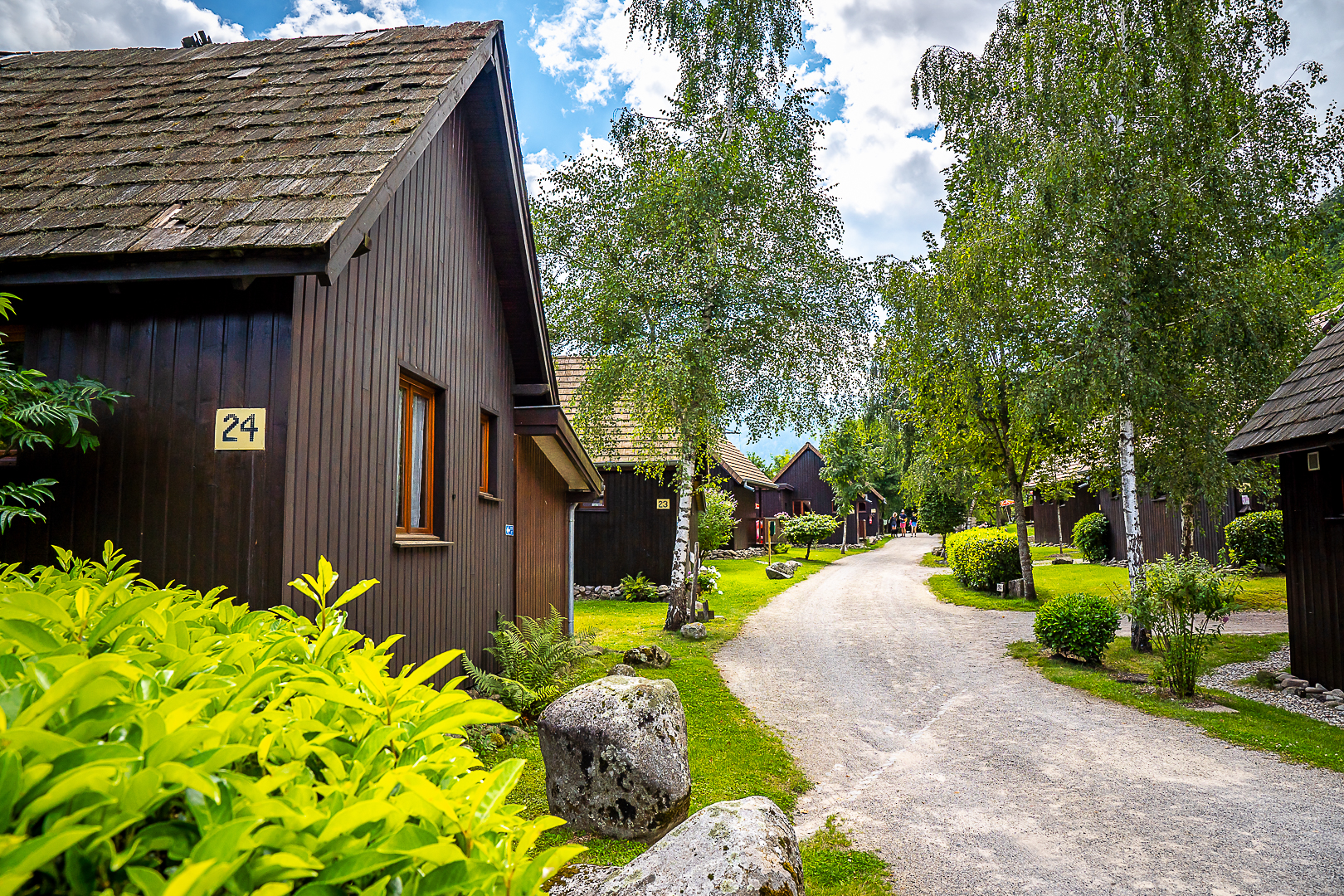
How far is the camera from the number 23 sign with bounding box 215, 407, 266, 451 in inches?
191

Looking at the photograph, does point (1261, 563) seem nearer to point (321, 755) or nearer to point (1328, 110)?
point (1328, 110)

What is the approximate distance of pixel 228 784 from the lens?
1000 mm

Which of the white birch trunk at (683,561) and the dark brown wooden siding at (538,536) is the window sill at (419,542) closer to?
the dark brown wooden siding at (538,536)

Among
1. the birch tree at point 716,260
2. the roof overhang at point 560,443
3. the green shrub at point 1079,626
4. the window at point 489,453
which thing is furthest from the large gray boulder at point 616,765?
the birch tree at point 716,260

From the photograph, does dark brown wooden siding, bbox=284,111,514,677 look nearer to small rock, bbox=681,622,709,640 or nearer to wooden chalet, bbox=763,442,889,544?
small rock, bbox=681,622,709,640

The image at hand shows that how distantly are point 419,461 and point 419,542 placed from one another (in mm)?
889

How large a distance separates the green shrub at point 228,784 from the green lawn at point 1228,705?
8487 mm

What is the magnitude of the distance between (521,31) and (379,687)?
39.0ft

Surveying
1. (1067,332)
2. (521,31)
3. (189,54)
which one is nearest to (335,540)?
(189,54)

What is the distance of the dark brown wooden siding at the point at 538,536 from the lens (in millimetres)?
10602

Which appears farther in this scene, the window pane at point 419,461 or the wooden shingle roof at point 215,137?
the window pane at point 419,461

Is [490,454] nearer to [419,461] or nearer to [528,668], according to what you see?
[419,461]

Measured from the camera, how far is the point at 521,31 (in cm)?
1111

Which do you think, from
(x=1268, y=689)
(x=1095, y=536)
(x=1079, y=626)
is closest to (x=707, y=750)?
(x=1079, y=626)
